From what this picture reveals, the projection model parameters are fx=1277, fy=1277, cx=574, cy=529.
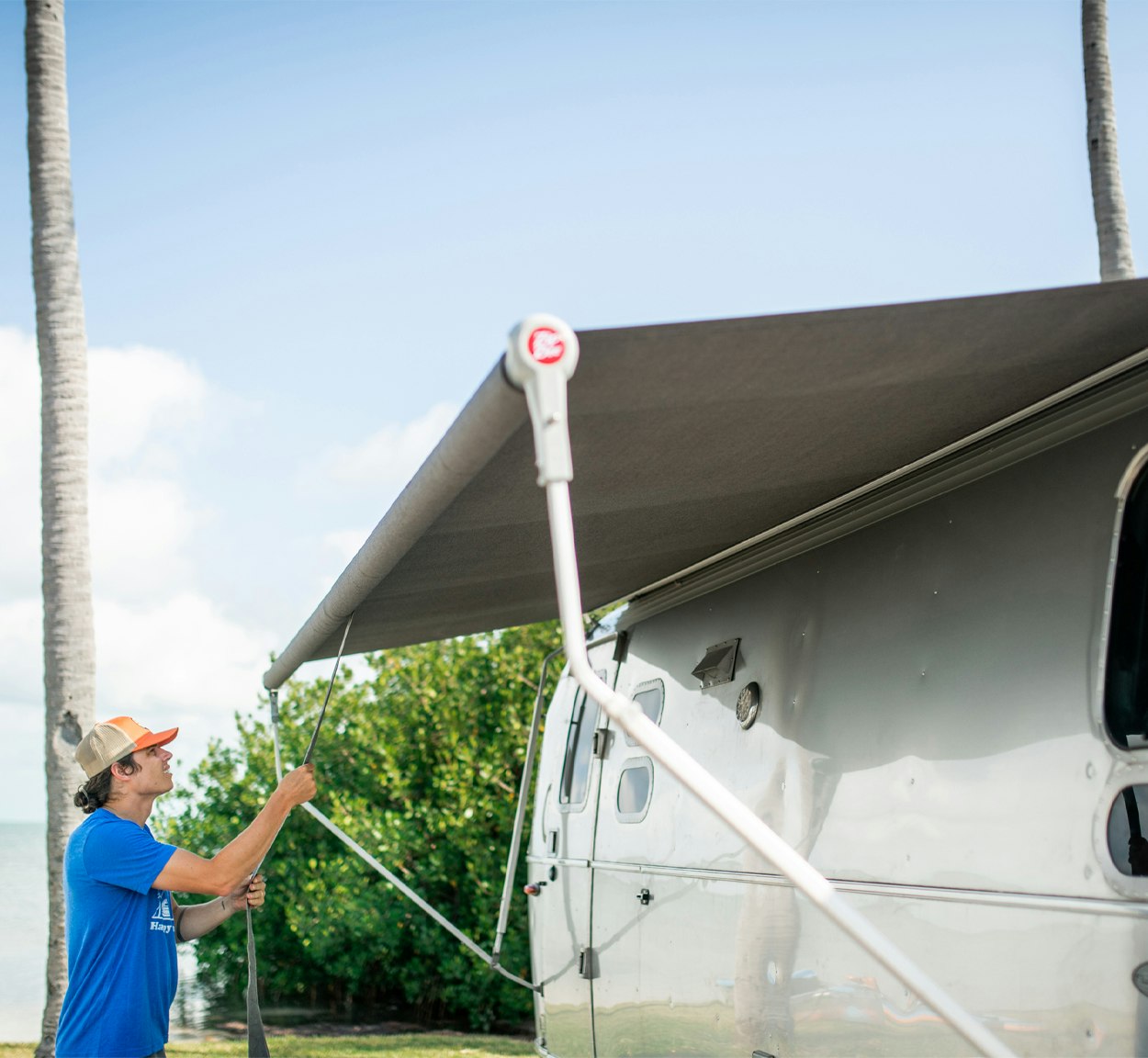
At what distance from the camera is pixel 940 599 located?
3215 millimetres

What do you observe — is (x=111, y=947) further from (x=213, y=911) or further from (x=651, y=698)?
(x=651, y=698)

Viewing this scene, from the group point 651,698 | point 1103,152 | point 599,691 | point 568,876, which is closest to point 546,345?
point 599,691

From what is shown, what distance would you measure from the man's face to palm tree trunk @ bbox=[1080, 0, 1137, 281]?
7.06 m

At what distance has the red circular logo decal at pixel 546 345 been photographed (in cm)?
222

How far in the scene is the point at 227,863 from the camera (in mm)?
3406

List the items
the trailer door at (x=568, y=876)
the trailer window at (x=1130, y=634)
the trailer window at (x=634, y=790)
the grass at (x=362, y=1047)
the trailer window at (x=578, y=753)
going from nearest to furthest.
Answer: the trailer window at (x=1130, y=634) < the trailer window at (x=634, y=790) < the trailer door at (x=568, y=876) < the trailer window at (x=578, y=753) < the grass at (x=362, y=1047)

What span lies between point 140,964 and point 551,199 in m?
9.38

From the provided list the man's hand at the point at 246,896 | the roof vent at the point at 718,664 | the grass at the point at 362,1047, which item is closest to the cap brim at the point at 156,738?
the man's hand at the point at 246,896

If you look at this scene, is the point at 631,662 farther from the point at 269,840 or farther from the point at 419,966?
the point at 419,966

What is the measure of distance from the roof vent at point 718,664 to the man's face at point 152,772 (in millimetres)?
1854

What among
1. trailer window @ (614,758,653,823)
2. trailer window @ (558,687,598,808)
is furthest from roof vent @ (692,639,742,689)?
trailer window @ (558,687,598,808)

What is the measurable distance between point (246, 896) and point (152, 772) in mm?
623

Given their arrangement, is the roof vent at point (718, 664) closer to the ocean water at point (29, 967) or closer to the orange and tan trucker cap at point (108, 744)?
the orange and tan trucker cap at point (108, 744)

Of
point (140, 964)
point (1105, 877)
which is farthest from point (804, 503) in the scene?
point (140, 964)
